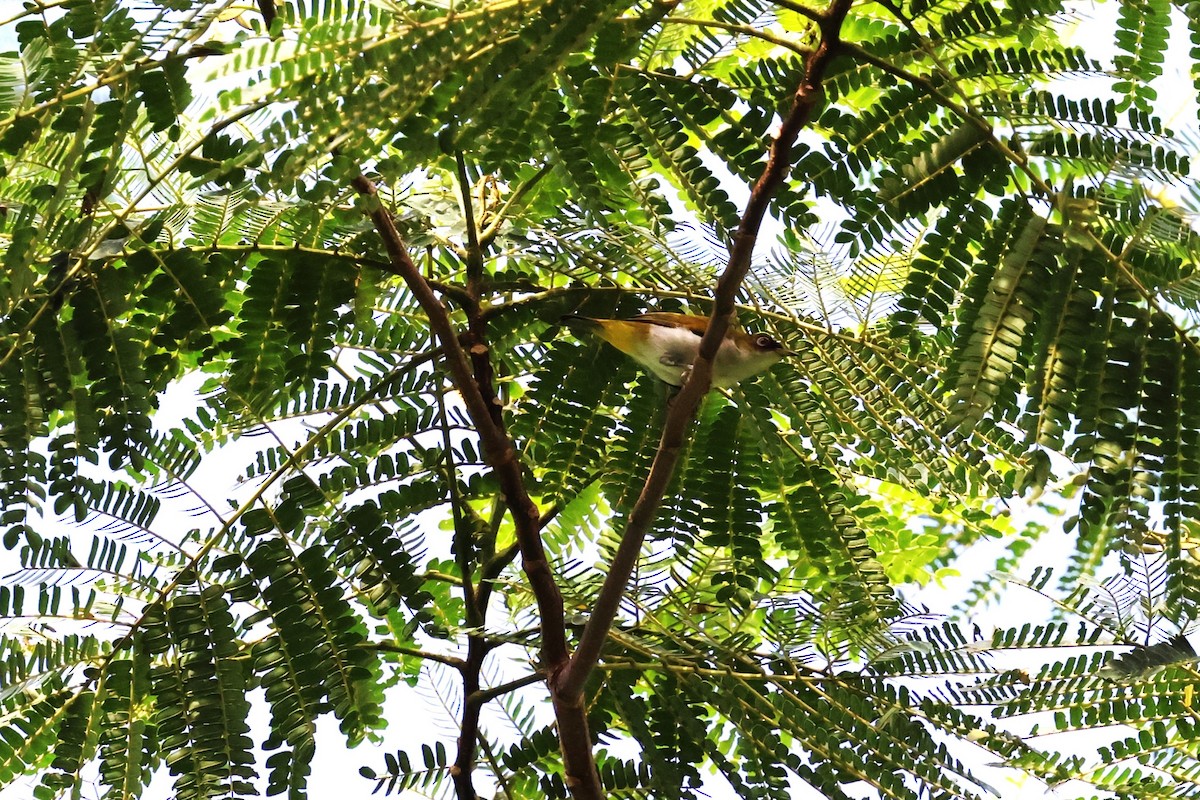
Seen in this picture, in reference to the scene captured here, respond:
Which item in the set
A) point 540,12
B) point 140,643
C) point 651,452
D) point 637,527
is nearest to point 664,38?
point 651,452

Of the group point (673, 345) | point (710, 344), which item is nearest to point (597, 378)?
point (673, 345)

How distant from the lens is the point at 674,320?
2.91 meters

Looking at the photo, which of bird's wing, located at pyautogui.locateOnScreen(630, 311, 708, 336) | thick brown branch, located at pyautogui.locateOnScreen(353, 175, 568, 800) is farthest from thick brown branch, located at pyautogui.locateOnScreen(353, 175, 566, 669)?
bird's wing, located at pyautogui.locateOnScreen(630, 311, 708, 336)

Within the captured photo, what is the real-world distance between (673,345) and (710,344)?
97cm

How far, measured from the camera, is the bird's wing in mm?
2840

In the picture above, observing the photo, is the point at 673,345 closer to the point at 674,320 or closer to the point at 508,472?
the point at 674,320

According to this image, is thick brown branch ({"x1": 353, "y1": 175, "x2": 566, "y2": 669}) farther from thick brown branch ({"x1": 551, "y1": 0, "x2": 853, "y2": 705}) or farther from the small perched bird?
the small perched bird

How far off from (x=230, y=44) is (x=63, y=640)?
1.23m

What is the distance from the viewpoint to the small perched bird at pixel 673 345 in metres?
2.55

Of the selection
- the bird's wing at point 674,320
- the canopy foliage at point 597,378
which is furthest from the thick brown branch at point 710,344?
the bird's wing at point 674,320

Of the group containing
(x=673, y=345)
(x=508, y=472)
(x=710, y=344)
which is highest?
(x=673, y=345)

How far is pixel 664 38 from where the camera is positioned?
9.17 feet

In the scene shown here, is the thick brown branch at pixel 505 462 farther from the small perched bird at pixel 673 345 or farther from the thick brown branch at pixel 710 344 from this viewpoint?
the small perched bird at pixel 673 345

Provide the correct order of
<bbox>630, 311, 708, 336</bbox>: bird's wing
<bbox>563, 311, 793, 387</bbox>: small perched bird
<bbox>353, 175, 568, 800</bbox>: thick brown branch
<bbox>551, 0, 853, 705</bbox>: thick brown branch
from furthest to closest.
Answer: <bbox>630, 311, 708, 336</bbox>: bird's wing, <bbox>563, 311, 793, 387</bbox>: small perched bird, <bbox>353, 175, 568, 800</bbox>: thick brown branch, <bbox>551, 0, 853, 705</bbox>: thick brown branch
